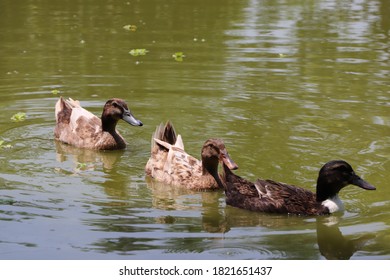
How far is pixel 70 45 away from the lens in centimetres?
1930

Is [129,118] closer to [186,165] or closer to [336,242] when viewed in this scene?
[186,165]

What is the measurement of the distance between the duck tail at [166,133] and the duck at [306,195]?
2.14 m

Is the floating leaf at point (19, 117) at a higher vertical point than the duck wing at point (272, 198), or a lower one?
lower

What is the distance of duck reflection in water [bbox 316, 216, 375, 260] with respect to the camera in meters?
9.42

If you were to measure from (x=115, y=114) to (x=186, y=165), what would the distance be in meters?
2.00

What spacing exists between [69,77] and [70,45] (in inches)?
105

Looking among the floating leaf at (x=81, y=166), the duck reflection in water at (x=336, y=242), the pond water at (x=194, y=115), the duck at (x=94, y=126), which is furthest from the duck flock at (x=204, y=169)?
the floating leaf at (x=81, y=166)

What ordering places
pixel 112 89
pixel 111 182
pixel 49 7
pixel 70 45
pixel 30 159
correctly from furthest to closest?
pixel 49 7
pixel 70 45
pixel 112 89
pixel 30 159
pixel 111 182

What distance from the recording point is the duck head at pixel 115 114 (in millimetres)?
13383

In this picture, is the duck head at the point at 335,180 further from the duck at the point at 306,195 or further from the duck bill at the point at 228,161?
the duck bill at the point at 228,161

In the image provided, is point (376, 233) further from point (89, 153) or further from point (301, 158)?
point (89, 153)

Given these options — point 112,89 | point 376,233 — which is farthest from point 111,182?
point 112,89

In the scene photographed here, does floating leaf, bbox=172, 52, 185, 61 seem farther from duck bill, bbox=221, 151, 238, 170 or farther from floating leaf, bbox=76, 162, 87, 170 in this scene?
duck bill, bbox=221, 151, 238, 170

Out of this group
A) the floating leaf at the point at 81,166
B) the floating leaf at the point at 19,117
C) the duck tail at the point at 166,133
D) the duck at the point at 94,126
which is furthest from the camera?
the floating leaf at the point at 19,117
